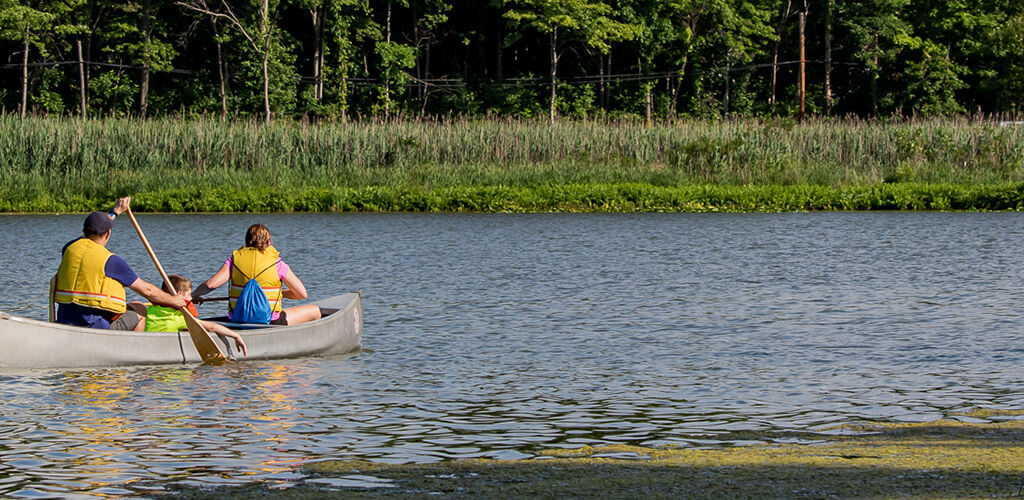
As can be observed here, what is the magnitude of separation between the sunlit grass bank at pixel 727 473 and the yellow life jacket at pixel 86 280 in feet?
14.6

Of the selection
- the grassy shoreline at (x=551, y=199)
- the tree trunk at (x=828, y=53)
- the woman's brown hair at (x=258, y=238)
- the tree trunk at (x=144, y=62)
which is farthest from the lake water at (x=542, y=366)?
the tree trunk at (x=828, y=53)

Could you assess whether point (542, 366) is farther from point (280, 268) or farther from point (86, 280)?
point (86, 280)

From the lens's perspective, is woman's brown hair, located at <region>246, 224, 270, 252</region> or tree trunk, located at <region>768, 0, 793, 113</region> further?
tree trunk, located at <region>768, 0, 793, 113</region>

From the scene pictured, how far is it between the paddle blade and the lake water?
181mm

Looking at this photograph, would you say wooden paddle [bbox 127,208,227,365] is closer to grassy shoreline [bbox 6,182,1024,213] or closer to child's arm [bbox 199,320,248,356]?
child's arm [bbox 199,320,248,356]

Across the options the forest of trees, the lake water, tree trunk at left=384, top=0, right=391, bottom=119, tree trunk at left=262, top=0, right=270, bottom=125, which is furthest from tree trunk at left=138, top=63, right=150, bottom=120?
the lake water

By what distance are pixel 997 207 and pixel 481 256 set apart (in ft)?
50.6

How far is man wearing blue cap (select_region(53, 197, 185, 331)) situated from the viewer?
1169cm

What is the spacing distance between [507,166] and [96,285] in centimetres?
2415

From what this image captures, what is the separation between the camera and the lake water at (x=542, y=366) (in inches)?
345

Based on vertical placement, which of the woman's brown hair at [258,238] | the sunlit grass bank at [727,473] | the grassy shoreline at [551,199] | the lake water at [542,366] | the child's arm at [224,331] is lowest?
the lake water at [542,366]

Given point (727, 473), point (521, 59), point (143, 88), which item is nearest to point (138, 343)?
point (727, 473)

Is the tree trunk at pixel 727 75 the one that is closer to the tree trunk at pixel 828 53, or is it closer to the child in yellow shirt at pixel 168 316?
the tree trunk at pixel 828 53

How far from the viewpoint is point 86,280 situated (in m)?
11.8
